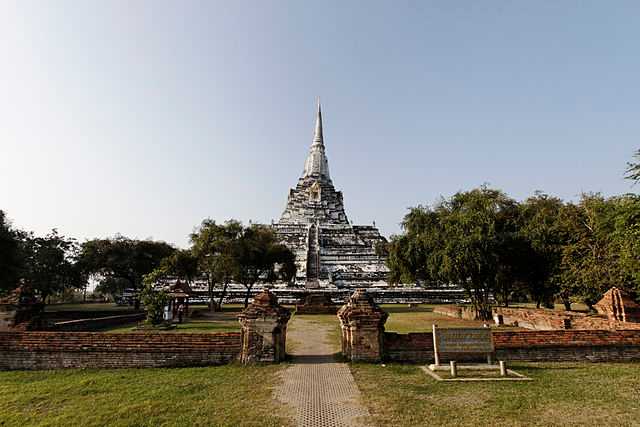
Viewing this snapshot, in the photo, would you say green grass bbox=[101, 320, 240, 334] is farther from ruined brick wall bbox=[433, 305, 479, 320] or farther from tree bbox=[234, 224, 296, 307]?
ruined brick wall bbox=[433, 305, 479, 320]

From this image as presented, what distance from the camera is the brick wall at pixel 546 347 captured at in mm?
8844

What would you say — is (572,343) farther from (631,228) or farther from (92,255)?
(92,255)

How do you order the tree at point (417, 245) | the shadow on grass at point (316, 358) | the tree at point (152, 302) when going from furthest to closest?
the tree at point (417, 245), the tree at point (152, 302), the shadow on grass at point (316, 358)

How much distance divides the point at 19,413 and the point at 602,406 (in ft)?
28.8

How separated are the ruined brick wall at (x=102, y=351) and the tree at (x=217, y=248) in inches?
744

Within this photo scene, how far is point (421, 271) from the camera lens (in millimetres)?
23562

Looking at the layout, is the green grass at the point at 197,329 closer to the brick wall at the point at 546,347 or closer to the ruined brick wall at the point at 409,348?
the ruined brick wall at the point at 409,348

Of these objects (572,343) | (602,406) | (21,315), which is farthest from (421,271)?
(21,315)

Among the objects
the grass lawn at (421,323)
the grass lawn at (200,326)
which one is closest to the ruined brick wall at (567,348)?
the grass lawn at (421,323)

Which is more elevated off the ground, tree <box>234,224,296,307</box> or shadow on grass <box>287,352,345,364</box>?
tree <box>234,224,296,307</box>

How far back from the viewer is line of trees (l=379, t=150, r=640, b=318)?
55.1ft

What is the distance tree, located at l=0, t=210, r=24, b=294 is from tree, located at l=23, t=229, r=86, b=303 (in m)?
1.92

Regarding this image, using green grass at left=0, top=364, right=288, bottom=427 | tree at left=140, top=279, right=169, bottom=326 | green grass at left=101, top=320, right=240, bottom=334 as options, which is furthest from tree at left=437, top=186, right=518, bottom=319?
tree at left=140, top=279, right=169, bottom=326

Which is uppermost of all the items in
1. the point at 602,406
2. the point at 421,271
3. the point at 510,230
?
the point at 510,230
